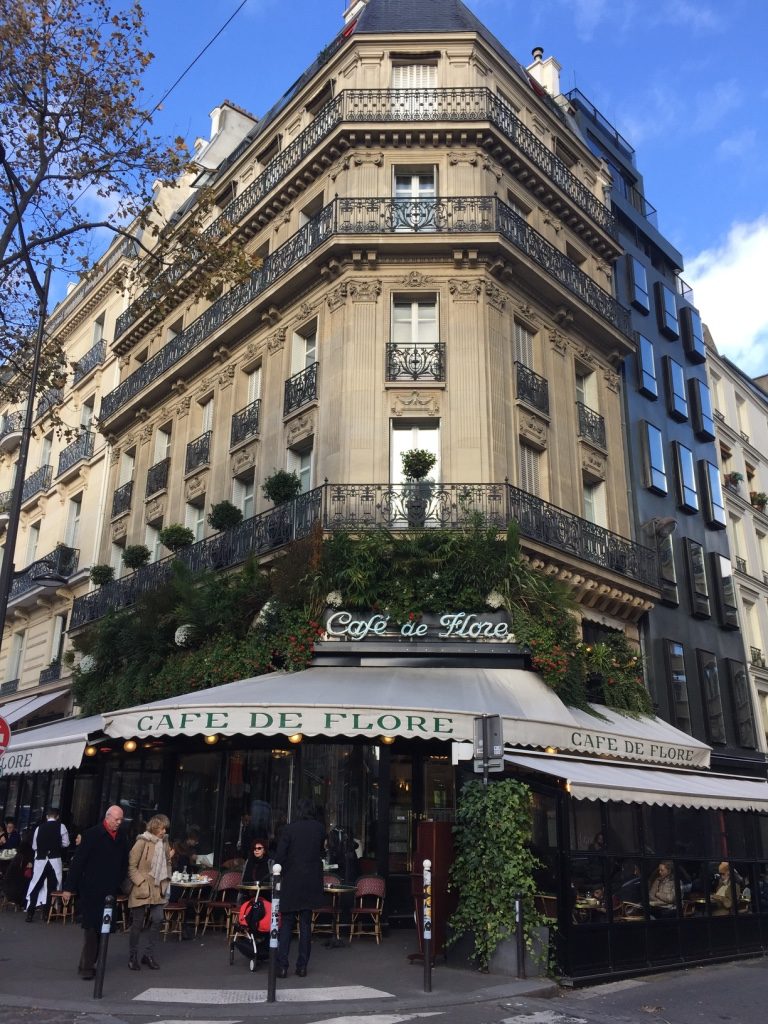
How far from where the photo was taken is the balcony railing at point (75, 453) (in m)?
25.9

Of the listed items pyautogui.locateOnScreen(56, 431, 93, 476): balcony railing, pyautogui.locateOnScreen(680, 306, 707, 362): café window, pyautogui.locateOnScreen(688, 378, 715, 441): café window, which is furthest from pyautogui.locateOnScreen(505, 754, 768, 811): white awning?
pyautogui.locateOnScreen(56, 431, 93, 476): balcony railing

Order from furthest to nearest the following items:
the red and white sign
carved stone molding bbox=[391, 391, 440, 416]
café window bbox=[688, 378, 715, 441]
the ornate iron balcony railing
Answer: café window bbox=[688, 378, 715, 441] → carved stone molding bbox=[391, 391, 440, 416] → the ornate iron balcony railing → the red and white sign

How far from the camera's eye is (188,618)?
51.9 feet

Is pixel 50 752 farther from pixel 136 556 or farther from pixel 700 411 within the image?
pixel 700 411

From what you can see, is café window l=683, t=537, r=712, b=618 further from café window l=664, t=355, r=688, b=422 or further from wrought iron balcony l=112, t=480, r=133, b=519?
wrought iron balcony l=112, t=480, r=133, b=519

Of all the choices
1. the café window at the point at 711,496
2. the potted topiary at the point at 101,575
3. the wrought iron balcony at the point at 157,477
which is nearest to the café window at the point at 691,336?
the café window at the point at 711,496

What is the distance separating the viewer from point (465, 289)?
54.3ft

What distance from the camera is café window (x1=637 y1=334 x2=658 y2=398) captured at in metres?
21.1

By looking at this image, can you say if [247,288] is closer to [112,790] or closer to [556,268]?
[556,268]

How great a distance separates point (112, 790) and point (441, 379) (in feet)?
35.0

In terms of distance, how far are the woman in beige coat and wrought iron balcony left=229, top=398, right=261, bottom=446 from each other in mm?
10093

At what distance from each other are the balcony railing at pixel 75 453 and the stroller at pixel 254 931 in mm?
18556

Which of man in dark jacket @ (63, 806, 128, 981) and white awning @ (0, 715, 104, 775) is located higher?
white awning @ (0, 715, 104, 775)

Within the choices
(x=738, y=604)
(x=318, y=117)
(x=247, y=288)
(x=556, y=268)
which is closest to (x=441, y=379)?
(x=556, y=268)
